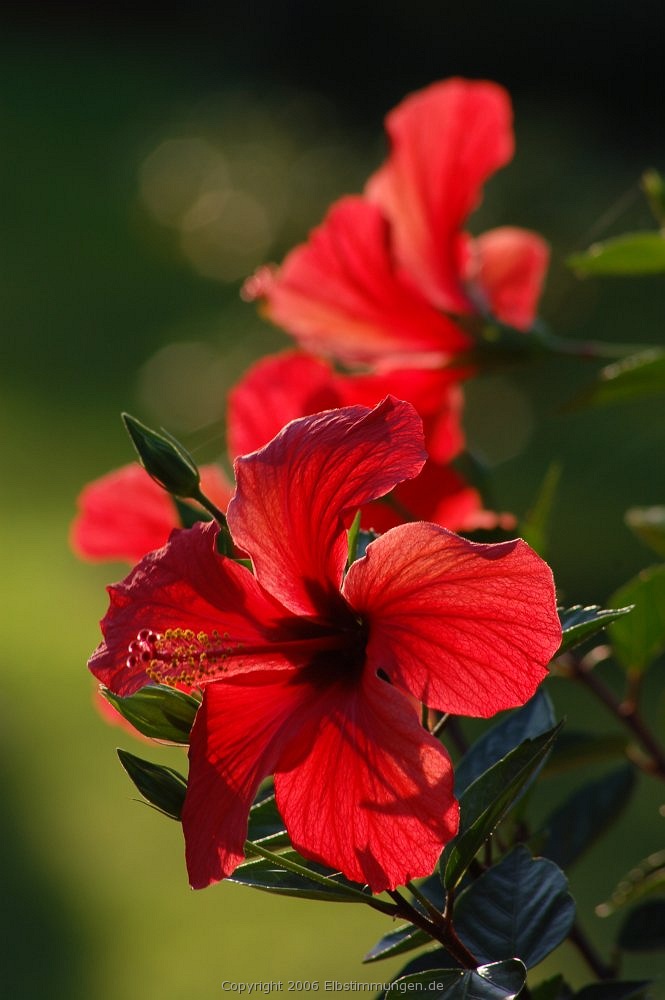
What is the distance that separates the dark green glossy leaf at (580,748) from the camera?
68 centimetres

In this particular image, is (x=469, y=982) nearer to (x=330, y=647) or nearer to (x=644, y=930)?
(x=330, y=647)

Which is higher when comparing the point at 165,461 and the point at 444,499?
the point at 165,461

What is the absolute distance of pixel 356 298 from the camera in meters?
0.68

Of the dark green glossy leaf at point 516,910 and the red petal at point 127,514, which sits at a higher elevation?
the red petal at point 127,514

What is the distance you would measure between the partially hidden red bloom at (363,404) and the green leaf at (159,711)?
0.45ft

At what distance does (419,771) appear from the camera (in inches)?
15.5

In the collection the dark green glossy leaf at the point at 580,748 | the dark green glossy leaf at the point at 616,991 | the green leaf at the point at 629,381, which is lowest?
the dark green glossy leaf at the point at 580,748

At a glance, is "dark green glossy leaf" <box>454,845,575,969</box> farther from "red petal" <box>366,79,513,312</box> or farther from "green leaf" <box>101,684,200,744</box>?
"red petal" <box>366,79,513,312</box>

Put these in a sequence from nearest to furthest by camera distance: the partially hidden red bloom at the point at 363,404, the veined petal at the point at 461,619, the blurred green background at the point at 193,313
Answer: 1. the veined petal at the point at 461,619
2. the partially hidden red bloom at the point at 363,404
3. the blurred green background at the point at 193,313

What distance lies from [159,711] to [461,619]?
4.5 inches

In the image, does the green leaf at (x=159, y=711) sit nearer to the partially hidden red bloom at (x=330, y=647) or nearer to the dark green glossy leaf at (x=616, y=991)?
the partially hidden red bloom at (x=330, y=647)

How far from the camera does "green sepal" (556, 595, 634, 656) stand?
404 mm

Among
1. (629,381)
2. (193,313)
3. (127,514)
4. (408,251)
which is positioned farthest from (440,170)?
(193,313)

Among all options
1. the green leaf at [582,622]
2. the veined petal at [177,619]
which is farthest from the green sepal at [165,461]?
the green leaf at [582,622]
